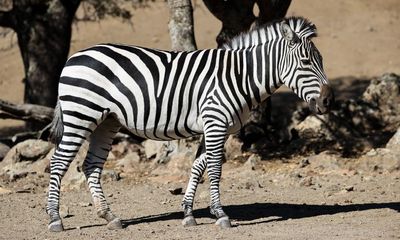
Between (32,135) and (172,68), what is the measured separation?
18.3ft

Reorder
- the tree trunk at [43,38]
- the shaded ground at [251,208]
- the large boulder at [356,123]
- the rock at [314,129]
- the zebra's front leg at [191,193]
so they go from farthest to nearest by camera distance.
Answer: the tree trunk at [43,38] < the rock at [314,129] < the large boulder at [356,123] < the zebra's front leg at [191,193] < the shaded ground at [251,208]

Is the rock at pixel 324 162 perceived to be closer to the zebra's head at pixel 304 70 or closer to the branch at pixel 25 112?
the zebra's head at pixel 304 70

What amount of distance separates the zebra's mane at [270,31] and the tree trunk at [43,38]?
22.8ft

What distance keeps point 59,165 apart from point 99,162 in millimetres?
552

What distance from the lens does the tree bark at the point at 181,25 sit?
12469 mm

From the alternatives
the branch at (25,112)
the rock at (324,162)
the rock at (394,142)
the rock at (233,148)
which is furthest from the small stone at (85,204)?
the rock at (394,142)

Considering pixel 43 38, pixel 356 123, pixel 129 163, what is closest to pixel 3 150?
pixel 129 163

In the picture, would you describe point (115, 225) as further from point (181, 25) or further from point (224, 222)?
point (181, 25)

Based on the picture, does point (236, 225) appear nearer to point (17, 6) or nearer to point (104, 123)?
point (104, 123)

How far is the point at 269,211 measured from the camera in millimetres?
9711

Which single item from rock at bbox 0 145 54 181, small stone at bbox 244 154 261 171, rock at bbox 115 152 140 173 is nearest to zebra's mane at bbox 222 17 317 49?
small stone at bbox 244 154 261 171

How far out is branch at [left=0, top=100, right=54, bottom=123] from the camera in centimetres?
1281

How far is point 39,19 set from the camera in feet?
51.1

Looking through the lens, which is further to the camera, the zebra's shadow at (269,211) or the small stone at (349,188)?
the small stone at (349,188)
